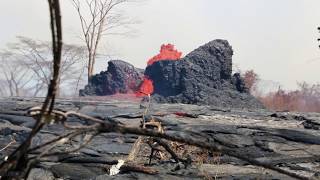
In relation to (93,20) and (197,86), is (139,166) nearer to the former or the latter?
(197,86)

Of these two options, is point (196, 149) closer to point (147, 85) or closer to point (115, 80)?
point (147, 85)

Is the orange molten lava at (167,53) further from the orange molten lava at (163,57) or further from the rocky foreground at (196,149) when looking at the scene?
the rocky foreground at (196,149)

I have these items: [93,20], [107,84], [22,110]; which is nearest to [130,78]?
[107,84]

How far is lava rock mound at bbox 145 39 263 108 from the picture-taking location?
17.0 metres

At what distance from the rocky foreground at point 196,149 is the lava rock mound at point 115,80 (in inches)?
476

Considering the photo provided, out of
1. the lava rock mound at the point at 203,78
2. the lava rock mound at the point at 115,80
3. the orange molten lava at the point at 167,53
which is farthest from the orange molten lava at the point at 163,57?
the lava rock mound at the point at 203,78

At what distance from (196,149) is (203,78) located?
41.4 feet

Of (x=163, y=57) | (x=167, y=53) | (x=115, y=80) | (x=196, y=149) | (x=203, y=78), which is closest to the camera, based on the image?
(x=196, y=149)

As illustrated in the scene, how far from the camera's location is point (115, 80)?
22578 mm

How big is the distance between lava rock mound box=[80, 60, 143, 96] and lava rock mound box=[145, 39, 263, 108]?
2404 mm

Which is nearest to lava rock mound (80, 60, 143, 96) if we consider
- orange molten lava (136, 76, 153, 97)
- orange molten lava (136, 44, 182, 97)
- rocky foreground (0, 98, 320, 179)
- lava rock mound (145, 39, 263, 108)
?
orange molten lava (136, 44, 182, 97)

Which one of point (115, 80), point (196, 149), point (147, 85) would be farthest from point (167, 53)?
point (196, 149)

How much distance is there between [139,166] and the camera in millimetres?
5051

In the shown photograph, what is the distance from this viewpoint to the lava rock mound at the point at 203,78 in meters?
17.0
